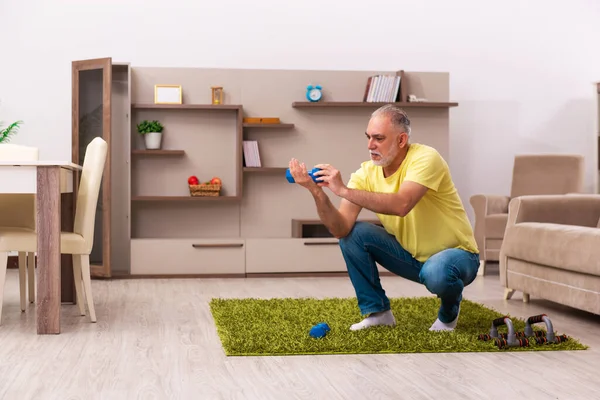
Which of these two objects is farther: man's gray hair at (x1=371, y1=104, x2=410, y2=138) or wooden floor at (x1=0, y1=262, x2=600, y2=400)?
man's gray hair at (x1=371, y1=104, x2=410, y2=138)

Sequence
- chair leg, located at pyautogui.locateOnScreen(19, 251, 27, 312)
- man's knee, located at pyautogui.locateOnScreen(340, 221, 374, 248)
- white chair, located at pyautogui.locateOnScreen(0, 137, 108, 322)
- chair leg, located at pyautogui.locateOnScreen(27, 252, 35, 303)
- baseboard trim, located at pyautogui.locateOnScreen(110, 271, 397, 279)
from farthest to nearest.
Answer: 1. baseboard trim, located at pyautogui.locateOnScreen(110, 271, 397, 279)
2. chair leg, located at pyautogui.locateOnScreen(27, 252, 35, 303)
3. chair leg, located at pyautogui.locateOnScreen(19, 251, 27, 312)
4. white chair, located at pyautogui.locateOnScreen(0, 137, 108, 322)
5. man's knee, located at pyautogui.locateOnScreen(340, 221, 374, 248)

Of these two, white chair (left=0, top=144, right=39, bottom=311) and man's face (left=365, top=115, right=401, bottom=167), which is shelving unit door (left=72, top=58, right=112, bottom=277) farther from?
man's face (left=365, top=115, right=401, bottom=167)

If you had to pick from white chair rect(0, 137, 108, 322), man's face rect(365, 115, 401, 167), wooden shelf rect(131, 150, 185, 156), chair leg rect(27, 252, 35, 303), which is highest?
wooden shelf rect(131, 150, 185, 156)

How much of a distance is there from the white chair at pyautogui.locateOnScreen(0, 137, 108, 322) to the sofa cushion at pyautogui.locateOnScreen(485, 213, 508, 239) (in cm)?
337

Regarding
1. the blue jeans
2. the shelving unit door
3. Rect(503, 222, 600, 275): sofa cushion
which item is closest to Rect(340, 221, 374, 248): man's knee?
the blue jeans

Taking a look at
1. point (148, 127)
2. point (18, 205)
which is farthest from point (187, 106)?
point (18, 205)

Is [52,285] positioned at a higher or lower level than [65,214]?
lower

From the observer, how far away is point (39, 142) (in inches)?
257

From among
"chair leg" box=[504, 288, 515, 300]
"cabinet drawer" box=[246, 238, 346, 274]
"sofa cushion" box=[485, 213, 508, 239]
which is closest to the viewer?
"chair leg" box=[504, 288, 515, 300]

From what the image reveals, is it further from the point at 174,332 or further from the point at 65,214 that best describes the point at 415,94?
the point at 174,332

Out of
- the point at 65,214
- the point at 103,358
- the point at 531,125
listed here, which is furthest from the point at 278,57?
the point at 103,358

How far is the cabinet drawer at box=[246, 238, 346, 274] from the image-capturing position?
6.10 meters

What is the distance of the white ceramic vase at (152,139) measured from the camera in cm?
605

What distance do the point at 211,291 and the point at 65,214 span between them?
1.15 meters
